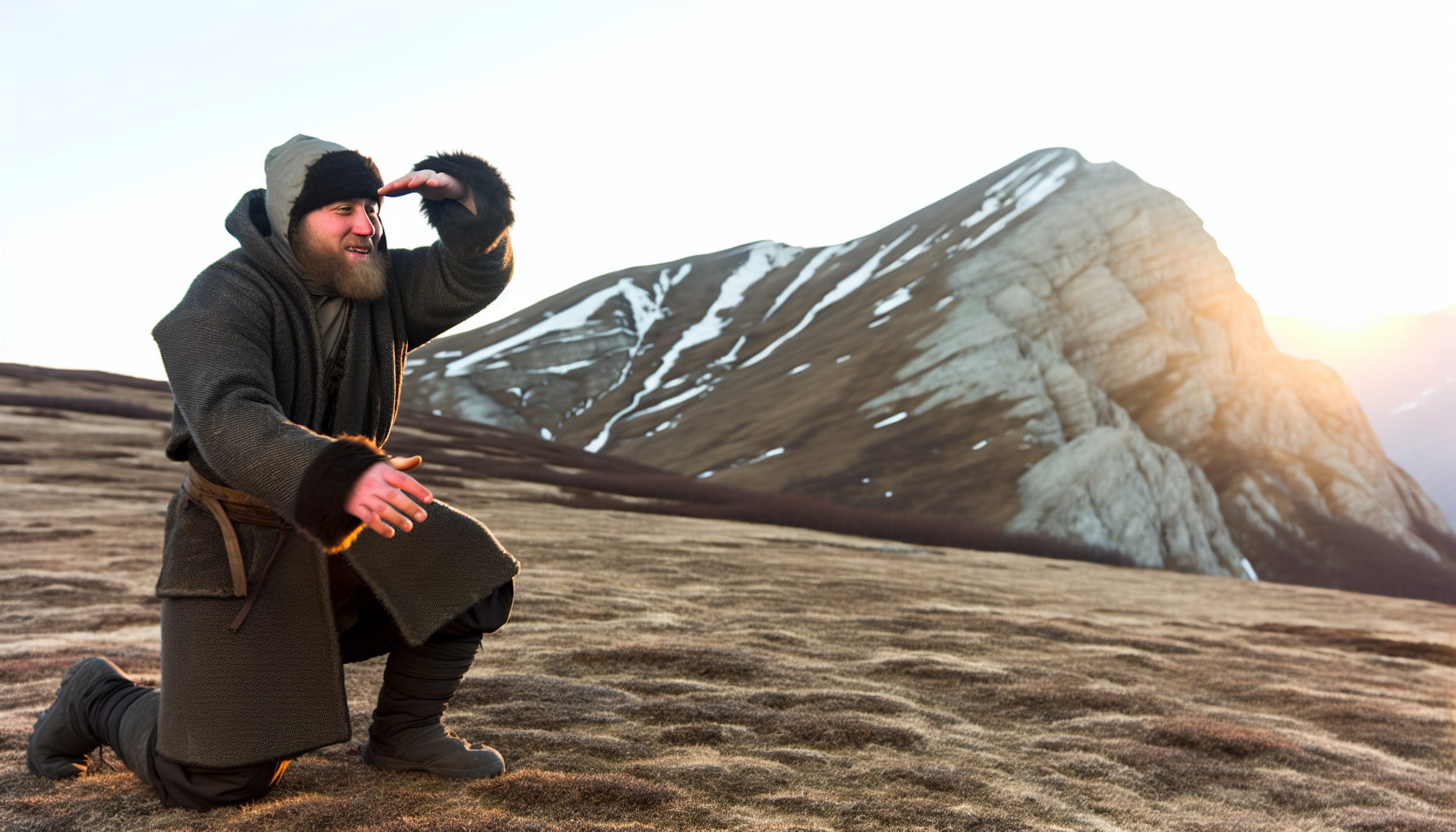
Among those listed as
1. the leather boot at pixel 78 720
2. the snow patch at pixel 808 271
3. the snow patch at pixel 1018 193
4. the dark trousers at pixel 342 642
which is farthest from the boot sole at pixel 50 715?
the snow patch at pixel 808 271

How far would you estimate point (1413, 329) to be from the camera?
598 feet

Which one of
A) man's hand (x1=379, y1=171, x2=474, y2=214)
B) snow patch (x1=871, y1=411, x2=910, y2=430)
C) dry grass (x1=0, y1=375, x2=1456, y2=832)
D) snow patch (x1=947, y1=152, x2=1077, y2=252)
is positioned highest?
snow patch (x1=947, y1=152, x2=1077, y2=252)

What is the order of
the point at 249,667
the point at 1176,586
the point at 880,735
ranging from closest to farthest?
the point at 249,667, the point at 880,735, the point at 1176,586

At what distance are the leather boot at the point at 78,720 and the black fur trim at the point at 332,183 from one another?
217 centimetres

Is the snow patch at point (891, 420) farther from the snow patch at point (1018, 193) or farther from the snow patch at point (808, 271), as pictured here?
the snow patch at point (808, 271)

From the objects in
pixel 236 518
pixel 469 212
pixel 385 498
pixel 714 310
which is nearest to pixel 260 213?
pixel 469 212

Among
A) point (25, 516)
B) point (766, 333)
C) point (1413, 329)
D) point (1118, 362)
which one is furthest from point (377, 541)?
point (1413, 329)

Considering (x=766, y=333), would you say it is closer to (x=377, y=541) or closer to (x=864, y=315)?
(x=864, y=315)

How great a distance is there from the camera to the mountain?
15462 centimetres

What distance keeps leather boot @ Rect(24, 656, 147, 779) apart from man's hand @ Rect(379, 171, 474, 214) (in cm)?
238

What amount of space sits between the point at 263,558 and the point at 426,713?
997 millimetres

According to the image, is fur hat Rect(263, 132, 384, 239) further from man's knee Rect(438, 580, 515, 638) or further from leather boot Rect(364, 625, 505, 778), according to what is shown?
leather boot Rect(364, 625, 505, 778)

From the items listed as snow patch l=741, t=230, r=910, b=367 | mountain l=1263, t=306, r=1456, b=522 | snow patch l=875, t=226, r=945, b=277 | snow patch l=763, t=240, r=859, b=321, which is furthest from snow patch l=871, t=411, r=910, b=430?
mountain l=1263, t=306, r=1456, b=522

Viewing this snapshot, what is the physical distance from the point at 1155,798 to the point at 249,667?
448 cm
